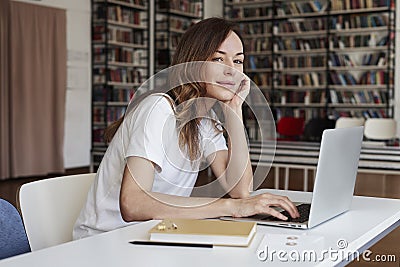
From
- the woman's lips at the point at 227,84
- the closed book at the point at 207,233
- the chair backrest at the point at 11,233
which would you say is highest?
the woman's lips at the point at 227,84

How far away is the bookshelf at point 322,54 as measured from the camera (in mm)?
8844

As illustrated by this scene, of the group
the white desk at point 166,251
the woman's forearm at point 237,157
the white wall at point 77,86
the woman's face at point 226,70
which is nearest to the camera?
the white desk at point 166,251

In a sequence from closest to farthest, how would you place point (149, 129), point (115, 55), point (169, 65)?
point (149, 129) → point (169, 65) → point (115, 55)

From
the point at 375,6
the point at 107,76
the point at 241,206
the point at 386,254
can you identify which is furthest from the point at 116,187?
the point at 375,6

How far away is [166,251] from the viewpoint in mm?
1200

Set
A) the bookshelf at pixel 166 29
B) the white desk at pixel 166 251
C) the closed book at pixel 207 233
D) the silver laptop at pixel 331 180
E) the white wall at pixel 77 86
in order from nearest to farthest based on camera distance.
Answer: the white desk at pixel 166 251, the closed book at pixel 207 233, the silver laptop at pixel 331 180, the white wall at pixel 77 86, the bookshelf at pixel 166 29

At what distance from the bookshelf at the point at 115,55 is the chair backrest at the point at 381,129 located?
11.2ft

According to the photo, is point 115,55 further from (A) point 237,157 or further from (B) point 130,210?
(B) point 130,210

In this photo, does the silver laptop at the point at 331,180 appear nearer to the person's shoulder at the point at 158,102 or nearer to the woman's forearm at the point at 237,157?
the woman's forearm at the point at 237,157

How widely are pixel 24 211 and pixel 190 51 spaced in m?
0.62

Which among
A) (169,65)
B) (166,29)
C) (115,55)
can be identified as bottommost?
(169,65)

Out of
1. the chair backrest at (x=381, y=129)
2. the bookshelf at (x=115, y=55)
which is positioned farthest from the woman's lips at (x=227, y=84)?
the bookshelf at (x=115, y=55)

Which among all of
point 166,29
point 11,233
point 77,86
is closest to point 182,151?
point 11,233

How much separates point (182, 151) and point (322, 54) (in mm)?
8011
